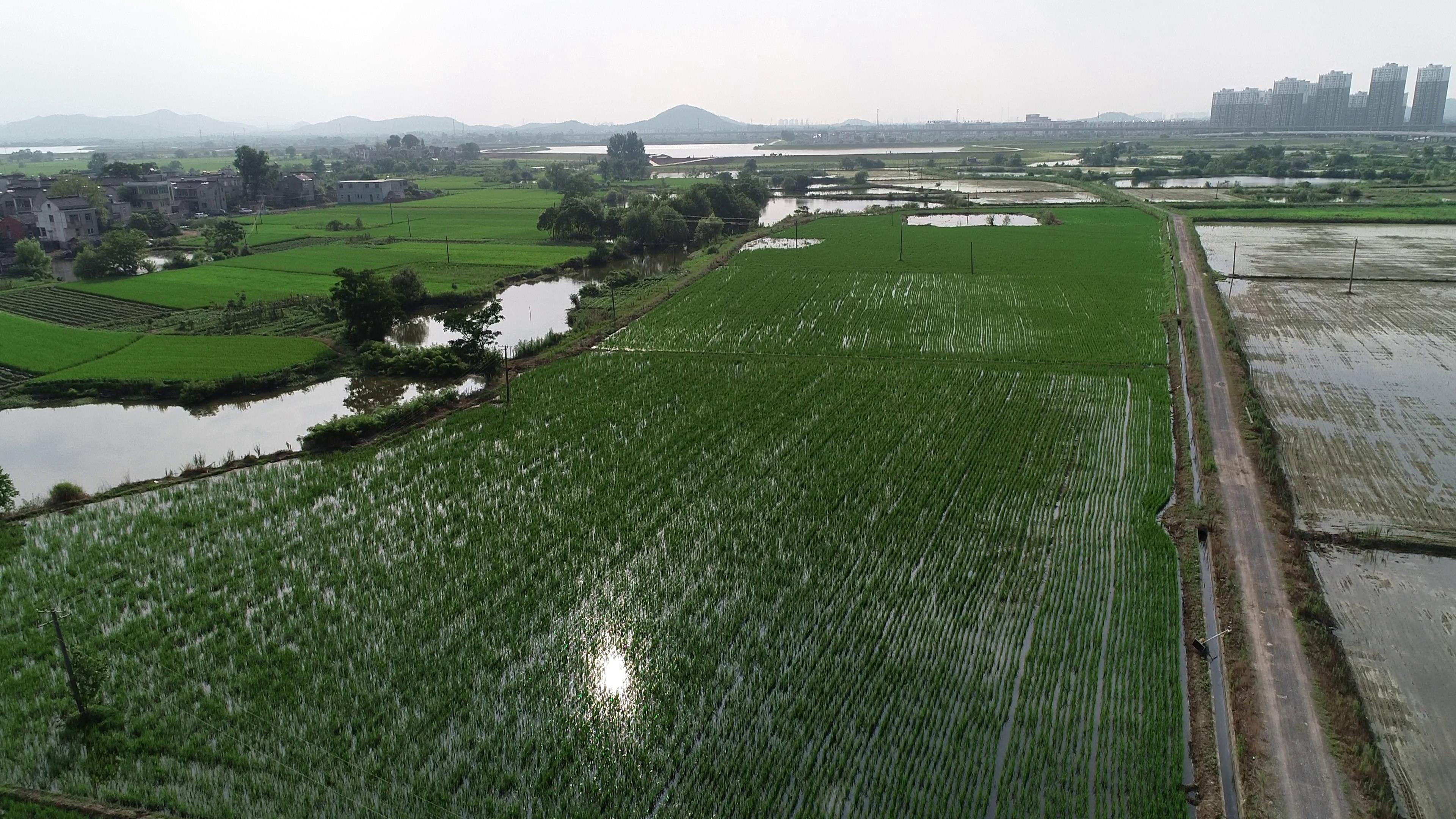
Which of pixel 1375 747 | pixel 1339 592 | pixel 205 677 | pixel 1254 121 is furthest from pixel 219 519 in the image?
pixel 1254 121

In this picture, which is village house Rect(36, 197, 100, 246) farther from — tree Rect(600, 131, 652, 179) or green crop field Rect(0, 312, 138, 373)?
tree Rect(600, 131, 652, 179)

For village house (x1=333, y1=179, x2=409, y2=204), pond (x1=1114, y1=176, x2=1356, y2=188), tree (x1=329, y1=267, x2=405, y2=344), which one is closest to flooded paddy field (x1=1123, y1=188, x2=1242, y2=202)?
pond (x1=1114, y1=176, x2=1356, y2=188)

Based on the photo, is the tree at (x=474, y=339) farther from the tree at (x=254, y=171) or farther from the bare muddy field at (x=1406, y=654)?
the tree at (x=254, y=171)

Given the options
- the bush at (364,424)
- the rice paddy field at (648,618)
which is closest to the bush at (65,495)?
the rice paddy field at (648,618)

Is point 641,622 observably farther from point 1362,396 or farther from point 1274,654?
point 1362,396

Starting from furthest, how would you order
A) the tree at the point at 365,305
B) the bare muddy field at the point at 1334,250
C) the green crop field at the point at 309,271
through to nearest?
the bare muddy field at the point at 1334,250 < the green crop field at the point at 309,271 < the tree at the point at 365,305

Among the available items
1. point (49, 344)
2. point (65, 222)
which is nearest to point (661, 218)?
→ point (49, 344)
